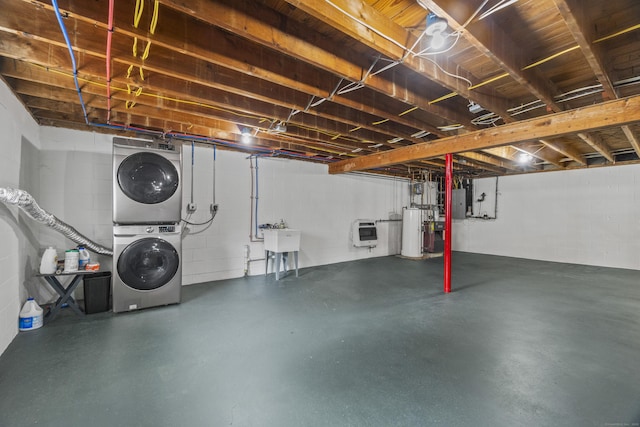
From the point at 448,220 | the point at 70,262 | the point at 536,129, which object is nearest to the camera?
the point at 70,262

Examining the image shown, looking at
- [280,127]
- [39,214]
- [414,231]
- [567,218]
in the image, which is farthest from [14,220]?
[567,218]

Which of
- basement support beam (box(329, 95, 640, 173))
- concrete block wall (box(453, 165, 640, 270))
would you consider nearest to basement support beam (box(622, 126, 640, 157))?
basement support beam (box(329, 95, 640, 173))

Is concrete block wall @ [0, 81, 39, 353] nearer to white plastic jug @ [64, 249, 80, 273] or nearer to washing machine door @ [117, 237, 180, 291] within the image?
white plastic jug @ [64, 249, 80, 273]

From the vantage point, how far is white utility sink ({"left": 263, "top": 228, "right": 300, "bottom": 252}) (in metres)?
4.49

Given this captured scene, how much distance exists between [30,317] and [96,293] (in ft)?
1.79

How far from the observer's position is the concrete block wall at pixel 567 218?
5.77m

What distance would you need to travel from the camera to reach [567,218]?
21.3 ft

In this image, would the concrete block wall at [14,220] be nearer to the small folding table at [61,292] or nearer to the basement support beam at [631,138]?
the small folding table at [61,292]

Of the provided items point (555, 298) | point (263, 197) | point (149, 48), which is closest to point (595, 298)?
point (555, 298)

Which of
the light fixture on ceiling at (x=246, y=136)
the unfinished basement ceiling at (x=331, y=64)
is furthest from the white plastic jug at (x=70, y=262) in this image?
the light fixture on ceiling at (x=246, y=136)

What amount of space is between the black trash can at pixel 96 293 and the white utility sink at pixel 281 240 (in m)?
2.24

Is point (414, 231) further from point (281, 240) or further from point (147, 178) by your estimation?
Result: point (147, 178)

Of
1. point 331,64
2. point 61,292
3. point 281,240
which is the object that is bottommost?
point 61,292

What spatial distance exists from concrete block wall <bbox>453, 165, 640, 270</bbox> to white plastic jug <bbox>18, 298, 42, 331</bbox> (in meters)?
9.39
